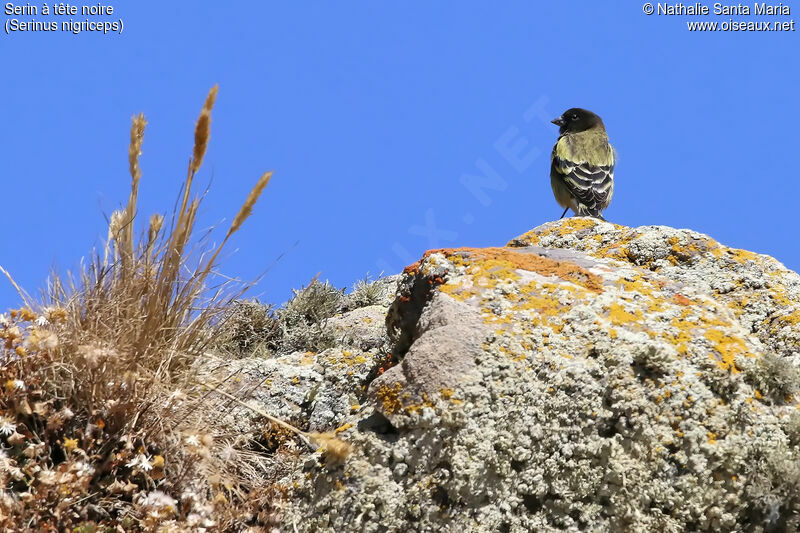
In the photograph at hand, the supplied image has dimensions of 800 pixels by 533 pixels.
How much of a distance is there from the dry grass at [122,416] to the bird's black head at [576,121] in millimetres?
8047

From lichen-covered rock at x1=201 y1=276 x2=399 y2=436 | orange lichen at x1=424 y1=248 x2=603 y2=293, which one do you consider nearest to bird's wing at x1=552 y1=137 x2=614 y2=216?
lichen-covered rock at x1=201 y1=276 x2=399 y2=436

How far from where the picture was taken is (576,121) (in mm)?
12359

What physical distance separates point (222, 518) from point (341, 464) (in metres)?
0.70

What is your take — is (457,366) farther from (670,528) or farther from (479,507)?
(670,528)

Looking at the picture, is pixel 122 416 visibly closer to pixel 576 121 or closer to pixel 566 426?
pixel 566 426

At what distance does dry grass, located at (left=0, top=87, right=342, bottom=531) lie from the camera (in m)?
4.29

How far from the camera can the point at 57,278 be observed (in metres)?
5.36

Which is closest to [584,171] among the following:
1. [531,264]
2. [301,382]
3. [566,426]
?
[531,264]

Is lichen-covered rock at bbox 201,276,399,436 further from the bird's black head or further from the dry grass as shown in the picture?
the bird's black head

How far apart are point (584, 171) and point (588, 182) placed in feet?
0.73

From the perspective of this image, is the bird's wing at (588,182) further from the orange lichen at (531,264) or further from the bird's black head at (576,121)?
the orange lichen at (531,264)

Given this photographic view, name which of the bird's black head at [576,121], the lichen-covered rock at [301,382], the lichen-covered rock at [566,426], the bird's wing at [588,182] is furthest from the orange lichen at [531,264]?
the bird's black head at [576,121]

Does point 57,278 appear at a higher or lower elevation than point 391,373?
higher

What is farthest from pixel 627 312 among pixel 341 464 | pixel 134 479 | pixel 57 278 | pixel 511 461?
pixel 57 278
